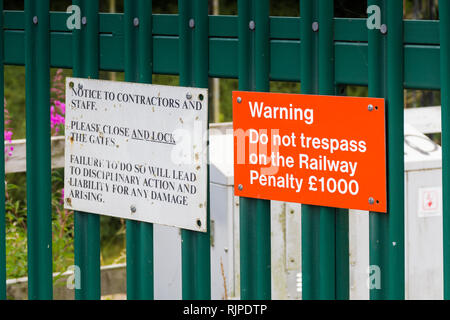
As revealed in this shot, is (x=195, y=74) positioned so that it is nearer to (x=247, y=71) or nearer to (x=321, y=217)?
(x=247, y=71)

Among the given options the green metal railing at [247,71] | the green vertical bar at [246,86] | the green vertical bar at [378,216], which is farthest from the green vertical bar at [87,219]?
the green vertical bar at [378,216]

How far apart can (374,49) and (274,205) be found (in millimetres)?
2493

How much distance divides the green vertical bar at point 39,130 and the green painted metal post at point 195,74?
70 cm

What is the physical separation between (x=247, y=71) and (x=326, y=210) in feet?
1.73

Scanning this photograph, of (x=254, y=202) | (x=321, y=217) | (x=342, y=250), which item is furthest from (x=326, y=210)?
Result: (x=254, y=202)

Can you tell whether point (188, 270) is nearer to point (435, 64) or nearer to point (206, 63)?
point (206, 63)

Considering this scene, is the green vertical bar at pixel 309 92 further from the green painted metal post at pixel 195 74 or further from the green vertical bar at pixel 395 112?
the green painted metal post at pixel 195 74

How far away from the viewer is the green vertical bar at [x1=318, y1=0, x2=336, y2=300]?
296 centimetres

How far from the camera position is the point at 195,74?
333 cm

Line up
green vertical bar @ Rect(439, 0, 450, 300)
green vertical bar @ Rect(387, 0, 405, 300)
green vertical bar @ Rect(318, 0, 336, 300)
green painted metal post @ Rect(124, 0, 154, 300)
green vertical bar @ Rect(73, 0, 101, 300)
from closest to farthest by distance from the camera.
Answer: green vertical bar @ Rect(439, 0, 450, 300) → green vertical bar @ Rect(387, 0, 405, 300) → green vertical bar @ Rect(318, 0, 336, 300) → green painted metal post @ Rect(124, 0, 154, 300) → green vertical bar @ Rect(73, 0, 101, 300)

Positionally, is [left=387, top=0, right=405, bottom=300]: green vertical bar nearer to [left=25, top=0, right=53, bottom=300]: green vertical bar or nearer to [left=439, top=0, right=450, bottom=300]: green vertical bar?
[left=439, top=0, right=450, bottom=300]: green vertical bar

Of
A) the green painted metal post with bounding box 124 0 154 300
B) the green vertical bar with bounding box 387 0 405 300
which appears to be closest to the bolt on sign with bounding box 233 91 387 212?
the green vertical bar with bounding box 387 0 405 300

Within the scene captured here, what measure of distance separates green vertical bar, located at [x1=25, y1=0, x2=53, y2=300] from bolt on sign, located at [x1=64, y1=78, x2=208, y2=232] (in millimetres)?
171
